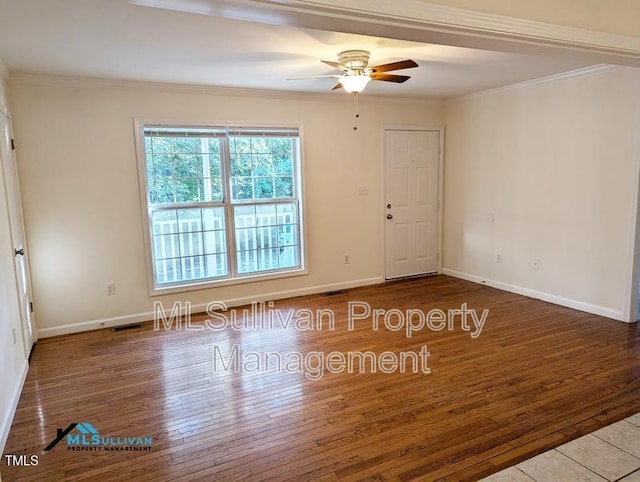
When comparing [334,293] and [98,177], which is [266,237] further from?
[98,177]

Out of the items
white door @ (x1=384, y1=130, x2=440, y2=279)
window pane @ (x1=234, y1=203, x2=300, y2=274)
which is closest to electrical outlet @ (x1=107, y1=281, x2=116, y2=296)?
window pane @ (x1=234, y1=203, x2=300, y2=274)

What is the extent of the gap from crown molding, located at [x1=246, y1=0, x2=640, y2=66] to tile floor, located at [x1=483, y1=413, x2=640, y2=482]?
A: 81.7 inches

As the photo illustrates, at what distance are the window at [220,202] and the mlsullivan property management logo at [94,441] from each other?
7.00 ft

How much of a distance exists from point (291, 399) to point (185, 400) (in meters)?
0.72

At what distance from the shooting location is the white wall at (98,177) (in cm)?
396

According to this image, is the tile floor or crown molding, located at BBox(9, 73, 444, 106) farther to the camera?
crown molding, located at BBox(9, 73, 444, 106)

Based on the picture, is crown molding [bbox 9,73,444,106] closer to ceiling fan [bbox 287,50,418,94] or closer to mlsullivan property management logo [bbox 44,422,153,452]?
ceiling fan [bbox 287,50,418,94]

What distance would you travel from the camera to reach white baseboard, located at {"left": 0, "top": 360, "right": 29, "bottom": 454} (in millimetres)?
2413

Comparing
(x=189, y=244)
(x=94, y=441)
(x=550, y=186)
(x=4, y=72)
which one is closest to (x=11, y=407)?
(x=94, y=441)

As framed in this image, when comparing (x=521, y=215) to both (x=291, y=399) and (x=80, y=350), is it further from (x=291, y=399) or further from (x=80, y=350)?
(x=80, y=350)

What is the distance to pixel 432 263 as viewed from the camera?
6.22m

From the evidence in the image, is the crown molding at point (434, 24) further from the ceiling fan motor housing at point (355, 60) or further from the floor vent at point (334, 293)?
the floor vent at point (334, 293)

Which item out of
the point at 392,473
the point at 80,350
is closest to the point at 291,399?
the point at 392,473

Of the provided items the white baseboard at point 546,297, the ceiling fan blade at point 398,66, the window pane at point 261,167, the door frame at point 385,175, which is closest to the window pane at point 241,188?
the window pane at point 261,167
